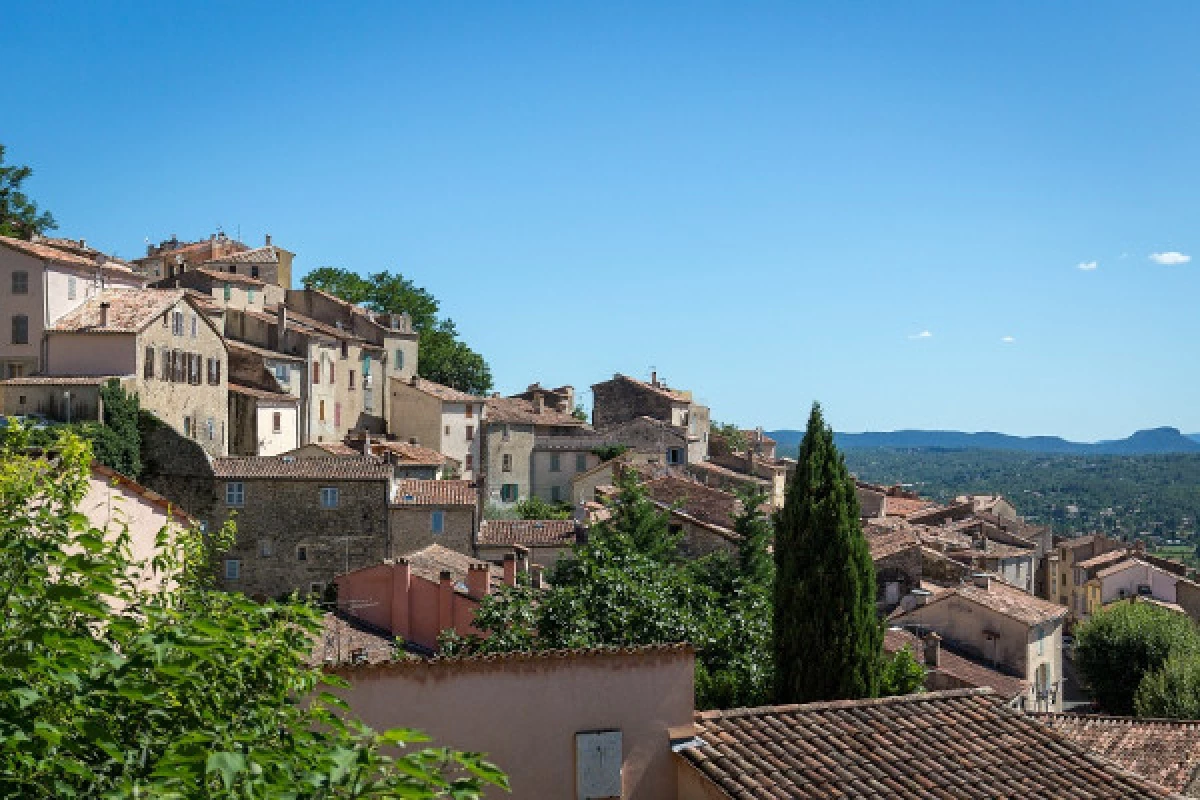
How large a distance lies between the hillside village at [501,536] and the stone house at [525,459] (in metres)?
0.12

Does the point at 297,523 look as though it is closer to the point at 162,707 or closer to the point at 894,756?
the point at 894,756

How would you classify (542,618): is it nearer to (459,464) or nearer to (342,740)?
(342,740)

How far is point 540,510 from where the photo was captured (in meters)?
62.5

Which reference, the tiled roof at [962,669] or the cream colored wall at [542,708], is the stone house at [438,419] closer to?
the tiled roof at [962,669]

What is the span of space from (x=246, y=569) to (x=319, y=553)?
2.56m

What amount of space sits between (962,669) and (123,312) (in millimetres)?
30772

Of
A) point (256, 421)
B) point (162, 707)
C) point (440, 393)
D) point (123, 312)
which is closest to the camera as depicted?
point (162, 707)

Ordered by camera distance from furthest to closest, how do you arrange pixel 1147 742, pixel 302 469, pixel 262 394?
1. pixel 262 394
2. pixel 302 469
3. pixel 1147 742

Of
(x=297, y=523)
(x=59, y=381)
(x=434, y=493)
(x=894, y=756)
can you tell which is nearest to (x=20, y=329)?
(x=59, y=381)

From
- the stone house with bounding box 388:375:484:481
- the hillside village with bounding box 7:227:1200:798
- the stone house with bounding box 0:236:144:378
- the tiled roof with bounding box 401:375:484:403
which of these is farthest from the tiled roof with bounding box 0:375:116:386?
the tiled roof with bounding box 401:375:484:403

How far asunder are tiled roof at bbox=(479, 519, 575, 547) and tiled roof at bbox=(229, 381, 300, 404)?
1172 centimetres

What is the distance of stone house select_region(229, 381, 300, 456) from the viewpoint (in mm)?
51938

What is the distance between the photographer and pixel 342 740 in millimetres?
6684

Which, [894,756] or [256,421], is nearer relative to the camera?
[894,756]
